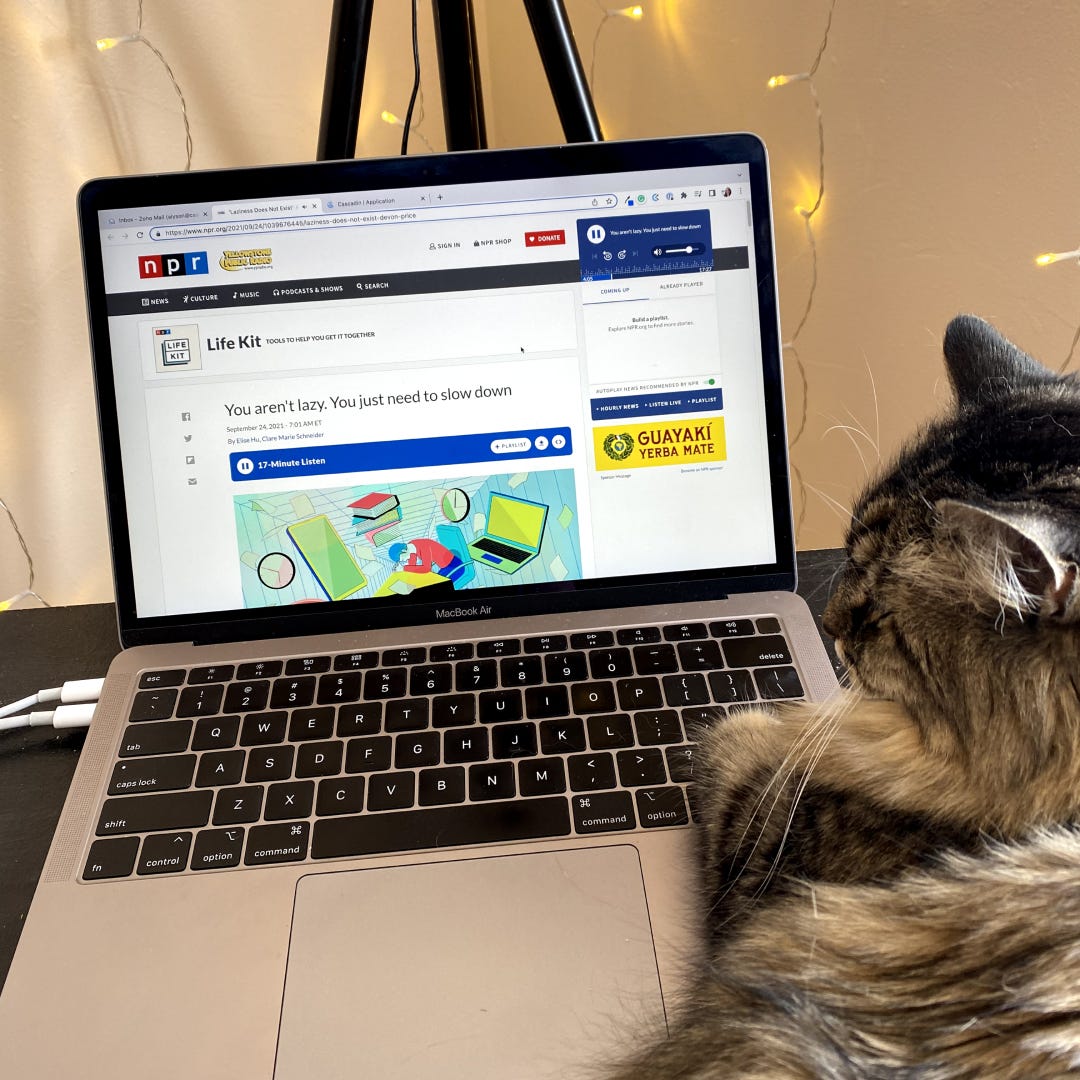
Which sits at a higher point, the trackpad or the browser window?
the browser window

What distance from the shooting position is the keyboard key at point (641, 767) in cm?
68

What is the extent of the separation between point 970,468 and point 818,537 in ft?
3.57

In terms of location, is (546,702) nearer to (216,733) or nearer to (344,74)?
(216,733)

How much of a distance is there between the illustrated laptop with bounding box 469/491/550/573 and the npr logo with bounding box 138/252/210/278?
1.02 feet

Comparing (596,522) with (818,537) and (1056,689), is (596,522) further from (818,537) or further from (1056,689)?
(818,537)

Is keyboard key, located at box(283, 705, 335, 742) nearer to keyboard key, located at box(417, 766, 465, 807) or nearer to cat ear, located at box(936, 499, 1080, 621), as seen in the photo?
keyboard key, located at box(417, 766, 465, 807)

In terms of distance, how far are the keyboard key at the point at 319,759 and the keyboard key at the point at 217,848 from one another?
0.06 meters

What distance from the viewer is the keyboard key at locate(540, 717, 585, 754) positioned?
701 millimetres

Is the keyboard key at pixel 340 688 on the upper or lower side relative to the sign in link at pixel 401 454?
lower

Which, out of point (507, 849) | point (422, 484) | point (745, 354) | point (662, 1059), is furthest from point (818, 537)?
point (662, 1059)

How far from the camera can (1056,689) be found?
0.49 metres

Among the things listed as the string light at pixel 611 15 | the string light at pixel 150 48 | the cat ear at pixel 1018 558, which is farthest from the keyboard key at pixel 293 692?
the string light at pixel 611 15

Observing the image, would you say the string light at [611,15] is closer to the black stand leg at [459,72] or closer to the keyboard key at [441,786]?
the black stand leg at [459,72]

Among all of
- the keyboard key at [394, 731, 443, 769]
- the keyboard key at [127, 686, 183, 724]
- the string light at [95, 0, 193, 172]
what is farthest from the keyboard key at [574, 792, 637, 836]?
the string light at [95, 0, 193, 172]
